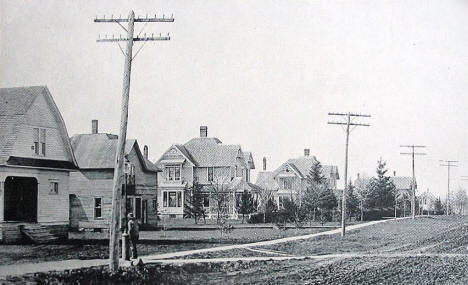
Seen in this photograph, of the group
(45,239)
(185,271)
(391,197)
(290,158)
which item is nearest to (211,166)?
(290,158)

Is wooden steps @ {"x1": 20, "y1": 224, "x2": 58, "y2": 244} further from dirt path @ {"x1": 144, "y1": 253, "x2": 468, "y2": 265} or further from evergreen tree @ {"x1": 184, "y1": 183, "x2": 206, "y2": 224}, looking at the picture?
evergreen tree @ {"x1": 184, "y1": 183, "x2": 206, "y2": 224}

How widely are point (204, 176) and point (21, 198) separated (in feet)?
38.8

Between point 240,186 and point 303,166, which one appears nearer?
point 303,166

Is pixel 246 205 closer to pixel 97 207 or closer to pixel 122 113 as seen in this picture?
pixel 97 207

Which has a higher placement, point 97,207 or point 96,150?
point 96,150

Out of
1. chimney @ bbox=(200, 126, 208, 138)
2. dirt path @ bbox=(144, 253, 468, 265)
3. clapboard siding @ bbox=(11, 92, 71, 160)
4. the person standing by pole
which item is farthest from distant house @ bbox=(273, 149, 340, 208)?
clapboard siding @ bbox=(11, 92, 71, 160)

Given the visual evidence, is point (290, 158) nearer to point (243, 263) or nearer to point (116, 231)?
point (243, 263)

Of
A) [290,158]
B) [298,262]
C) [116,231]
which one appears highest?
[290,158]

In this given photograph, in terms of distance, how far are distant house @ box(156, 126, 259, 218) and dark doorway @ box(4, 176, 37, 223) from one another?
4.00 meters

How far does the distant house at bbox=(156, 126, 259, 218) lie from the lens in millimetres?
20156

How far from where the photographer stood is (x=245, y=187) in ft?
88.5

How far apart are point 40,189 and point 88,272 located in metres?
5.66

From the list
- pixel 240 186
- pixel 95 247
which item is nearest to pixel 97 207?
pixel 95 247

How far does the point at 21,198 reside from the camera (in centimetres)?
1493
